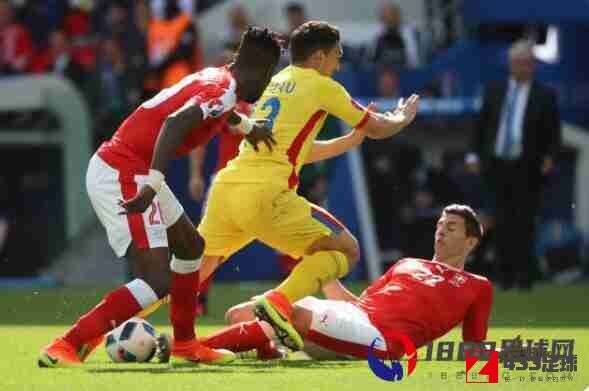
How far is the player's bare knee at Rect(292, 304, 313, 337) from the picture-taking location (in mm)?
10227

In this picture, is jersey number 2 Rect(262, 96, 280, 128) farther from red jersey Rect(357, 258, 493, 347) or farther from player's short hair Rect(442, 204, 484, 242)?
red jersey Rect(357, 258, 493, 347)

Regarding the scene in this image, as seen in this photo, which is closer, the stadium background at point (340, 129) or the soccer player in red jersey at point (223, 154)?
the soccer player in red jersey at point (223, 154)

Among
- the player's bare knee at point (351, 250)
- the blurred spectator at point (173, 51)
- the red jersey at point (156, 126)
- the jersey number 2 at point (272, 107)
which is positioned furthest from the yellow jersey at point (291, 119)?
the blurred spectator at point (173, 51)

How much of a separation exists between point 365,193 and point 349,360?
8466mm

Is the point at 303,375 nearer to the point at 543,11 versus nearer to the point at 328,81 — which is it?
the point at 328,81

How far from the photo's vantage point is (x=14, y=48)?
2220 cm

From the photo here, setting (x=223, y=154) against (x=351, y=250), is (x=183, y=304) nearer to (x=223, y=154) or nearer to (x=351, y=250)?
(x=351, y=250)

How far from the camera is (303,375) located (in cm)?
984

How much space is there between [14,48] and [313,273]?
1186 cm

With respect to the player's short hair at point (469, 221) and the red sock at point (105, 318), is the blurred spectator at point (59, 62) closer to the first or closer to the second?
the player's short hair at point (469, 221)

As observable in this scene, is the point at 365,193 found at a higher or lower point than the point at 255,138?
lower

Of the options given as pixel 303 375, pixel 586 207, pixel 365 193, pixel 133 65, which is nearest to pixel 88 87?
pixel 133 65

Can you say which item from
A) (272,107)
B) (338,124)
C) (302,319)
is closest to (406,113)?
(272,107)

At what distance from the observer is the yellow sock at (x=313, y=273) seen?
10.9 metres
